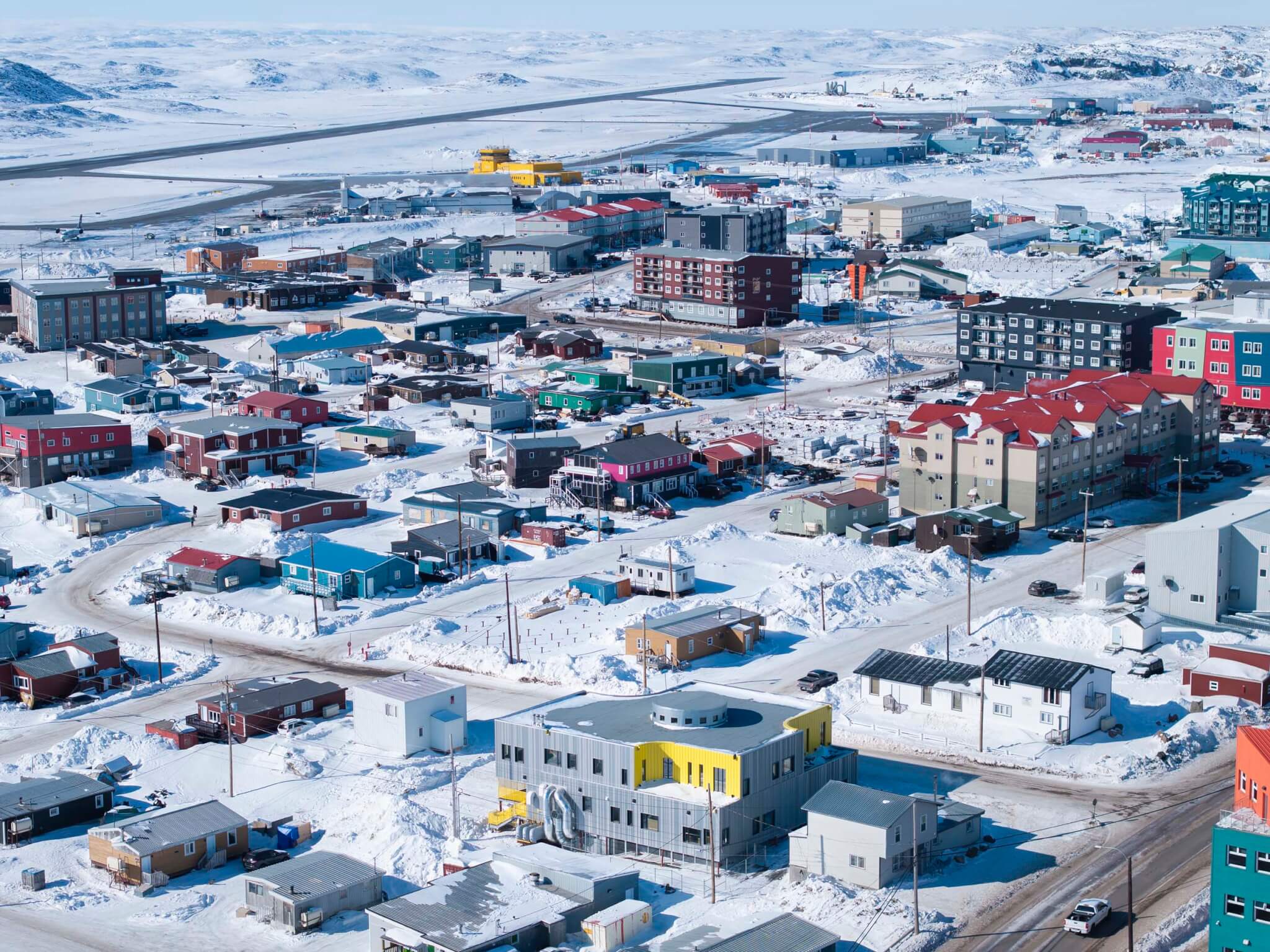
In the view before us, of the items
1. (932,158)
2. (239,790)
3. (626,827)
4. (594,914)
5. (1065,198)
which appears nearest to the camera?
(594,914)

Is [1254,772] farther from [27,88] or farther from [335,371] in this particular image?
[27,88]

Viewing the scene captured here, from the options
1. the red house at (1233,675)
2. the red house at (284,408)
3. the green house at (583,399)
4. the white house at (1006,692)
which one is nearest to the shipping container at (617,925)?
the white house at (1006,692)

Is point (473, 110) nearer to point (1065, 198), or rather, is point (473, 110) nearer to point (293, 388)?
point (1065, 198)

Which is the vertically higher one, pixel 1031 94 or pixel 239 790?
pixel 1031 94

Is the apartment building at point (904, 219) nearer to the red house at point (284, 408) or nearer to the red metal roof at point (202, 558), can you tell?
the red house at point (284, 408)

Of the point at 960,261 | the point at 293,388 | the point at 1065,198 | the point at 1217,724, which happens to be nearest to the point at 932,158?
the point at 1065,198

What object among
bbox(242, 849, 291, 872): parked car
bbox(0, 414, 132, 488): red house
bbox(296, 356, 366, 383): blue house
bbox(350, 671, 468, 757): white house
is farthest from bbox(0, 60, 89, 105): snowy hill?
bbox(242, 849, 291, 872): parked car
